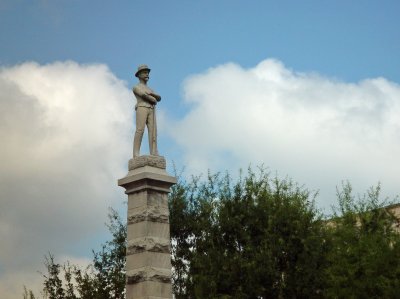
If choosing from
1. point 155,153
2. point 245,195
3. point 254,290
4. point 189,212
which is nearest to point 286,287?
point 254,290

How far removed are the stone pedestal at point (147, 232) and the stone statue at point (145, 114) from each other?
65cm

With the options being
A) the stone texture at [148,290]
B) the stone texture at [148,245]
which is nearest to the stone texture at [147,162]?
the stone texture at [148,245]

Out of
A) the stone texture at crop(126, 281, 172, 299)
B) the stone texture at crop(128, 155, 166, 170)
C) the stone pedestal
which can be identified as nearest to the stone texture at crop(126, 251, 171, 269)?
the stone pedestal

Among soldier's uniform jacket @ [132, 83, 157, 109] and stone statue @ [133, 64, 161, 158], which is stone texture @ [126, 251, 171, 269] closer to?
stone statue @ [133, 64, 161, 158]

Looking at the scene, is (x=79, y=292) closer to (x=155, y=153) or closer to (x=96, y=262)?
(x=96, y=262)

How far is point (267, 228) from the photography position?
36281 millimetres

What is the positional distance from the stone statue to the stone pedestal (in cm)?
65

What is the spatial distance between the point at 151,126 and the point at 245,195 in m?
17.4

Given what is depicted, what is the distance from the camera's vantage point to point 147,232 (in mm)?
19969

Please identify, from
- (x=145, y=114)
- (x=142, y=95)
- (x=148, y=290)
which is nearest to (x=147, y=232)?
(x=148, y=290)

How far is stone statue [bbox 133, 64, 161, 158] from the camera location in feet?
71.2

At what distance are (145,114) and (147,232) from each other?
3556 mm

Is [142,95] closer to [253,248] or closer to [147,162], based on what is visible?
[147,162]

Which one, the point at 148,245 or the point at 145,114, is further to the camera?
the point at 145,114
